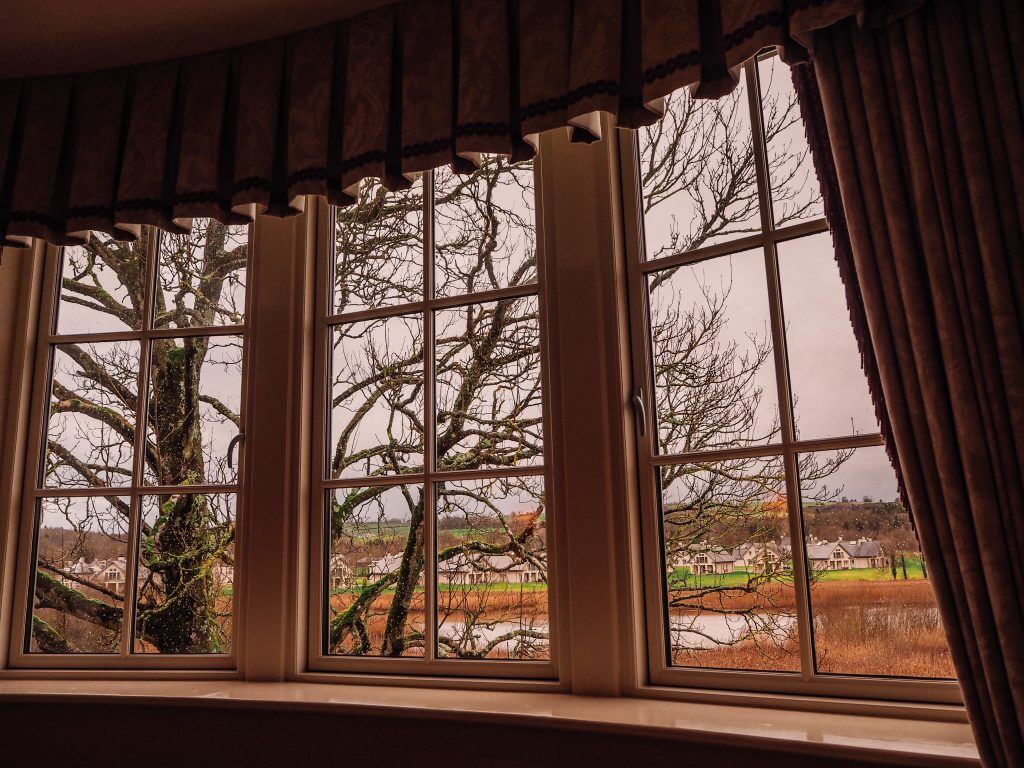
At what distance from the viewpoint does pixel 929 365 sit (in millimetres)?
1377

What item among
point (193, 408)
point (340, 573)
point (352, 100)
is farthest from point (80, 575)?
point (352, 100)

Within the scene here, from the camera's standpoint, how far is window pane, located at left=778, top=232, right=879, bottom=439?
1720mm

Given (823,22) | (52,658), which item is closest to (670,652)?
(823,22)

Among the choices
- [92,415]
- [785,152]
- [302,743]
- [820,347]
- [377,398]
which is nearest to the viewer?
[820,347]

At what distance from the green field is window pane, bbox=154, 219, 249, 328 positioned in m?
1.64

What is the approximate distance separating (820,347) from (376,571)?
1.37 metres

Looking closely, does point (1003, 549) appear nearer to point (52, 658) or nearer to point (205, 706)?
point (205, 706)

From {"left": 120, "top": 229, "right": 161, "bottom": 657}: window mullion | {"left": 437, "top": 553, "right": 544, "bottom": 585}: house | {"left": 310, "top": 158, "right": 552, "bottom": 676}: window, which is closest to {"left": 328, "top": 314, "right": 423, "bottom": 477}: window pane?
{"left": 310, "top": 158, "right": 552, "bottom": 676}: window

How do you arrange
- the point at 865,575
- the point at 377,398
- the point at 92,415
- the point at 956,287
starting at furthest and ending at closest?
the point at 92,415 → the point at 377,398 → the point at 865,575 → the point at 956,287

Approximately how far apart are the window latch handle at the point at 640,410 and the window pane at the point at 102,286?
176cm

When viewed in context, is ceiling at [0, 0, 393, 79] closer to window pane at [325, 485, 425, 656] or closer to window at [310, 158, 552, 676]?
window at [310, 158, 552, 676]

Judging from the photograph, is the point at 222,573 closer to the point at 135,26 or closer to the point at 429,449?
the point at 429,449

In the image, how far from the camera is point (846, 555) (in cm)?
170

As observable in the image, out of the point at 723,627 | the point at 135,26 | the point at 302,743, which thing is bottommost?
the point at 302,743
